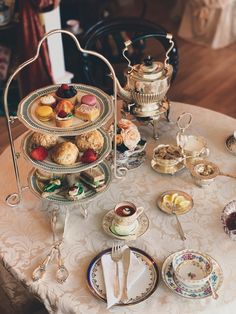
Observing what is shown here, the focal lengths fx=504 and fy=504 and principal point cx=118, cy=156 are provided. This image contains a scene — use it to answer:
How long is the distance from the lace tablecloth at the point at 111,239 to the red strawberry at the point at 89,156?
0.22 metres

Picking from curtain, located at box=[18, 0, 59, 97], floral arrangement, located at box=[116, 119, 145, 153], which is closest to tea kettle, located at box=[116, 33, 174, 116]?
floral arrangement, located at box=[116, 119, 145, 153]

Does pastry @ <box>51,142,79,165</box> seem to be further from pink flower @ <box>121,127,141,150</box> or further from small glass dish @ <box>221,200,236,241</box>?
small glass dish @ <box>221,200,236,241</box>

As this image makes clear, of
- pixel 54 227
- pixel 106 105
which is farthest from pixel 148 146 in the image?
pixel 54 227

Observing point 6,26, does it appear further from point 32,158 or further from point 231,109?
point 32,158

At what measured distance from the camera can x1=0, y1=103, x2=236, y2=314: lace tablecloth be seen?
1.39 m

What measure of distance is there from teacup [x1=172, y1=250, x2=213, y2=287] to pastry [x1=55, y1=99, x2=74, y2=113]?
1.79 ft

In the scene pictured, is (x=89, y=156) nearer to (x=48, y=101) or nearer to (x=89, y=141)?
(x=89, y=141)

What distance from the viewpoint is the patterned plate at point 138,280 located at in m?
1.41

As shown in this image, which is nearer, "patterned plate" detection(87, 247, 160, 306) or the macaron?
"patterned plate" detection(87, 247, 160, 306)

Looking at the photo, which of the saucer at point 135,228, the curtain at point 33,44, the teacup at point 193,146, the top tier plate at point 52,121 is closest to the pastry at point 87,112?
the top tier plate at point 52,121

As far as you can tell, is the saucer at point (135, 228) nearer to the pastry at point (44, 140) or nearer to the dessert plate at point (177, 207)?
the dessert plate at point (177, 207)

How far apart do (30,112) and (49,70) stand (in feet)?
5.48

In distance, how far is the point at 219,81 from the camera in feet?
12.2

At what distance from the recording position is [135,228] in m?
1.59
